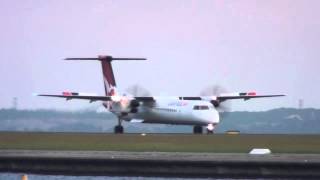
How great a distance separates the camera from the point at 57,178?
34.8m

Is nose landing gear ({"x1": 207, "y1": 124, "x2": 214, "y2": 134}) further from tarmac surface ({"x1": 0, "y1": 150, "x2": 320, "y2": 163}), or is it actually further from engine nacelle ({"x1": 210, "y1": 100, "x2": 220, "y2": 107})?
tarmac surface ({"x1": 0, "y1": 150, "x2": 320, "y2": 163})

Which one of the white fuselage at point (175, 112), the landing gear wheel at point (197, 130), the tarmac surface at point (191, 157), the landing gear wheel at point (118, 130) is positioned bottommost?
the landing gear wheel at point (197, 130)

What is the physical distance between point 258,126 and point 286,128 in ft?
26.2

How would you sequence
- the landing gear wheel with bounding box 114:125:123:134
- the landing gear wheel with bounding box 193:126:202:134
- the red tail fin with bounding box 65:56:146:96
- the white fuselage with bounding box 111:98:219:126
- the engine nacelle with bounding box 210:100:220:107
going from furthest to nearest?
1. the red tail fin with bounding box 65:56:146:96
2. the engine nacelle with bounding box 210:100:220:107
3. the landing gear wheel with bounding box 114:125:123:134
4. the landing gear wheel with bounding box 193:126:202:134
5. the white fuselage with bounding box 111:98:219:126

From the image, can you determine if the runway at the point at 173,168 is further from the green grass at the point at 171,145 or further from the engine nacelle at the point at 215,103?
the engine nacelle at the point at 215,103

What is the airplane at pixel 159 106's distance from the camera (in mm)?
96375

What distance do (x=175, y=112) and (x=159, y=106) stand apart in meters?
2.50

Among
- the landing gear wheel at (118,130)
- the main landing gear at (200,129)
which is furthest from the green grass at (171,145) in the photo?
the landing gear wheel at (118,130)

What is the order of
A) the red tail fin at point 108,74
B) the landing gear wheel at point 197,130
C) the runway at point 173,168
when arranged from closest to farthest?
1. the runway at point 173,168
2. the landing gear wheel at point 197,130
3. the red tail fin at point 108,74

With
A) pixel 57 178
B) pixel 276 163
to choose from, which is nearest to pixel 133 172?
pixel 57 178

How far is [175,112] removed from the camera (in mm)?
99125

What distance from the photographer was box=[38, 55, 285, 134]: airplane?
316 ft

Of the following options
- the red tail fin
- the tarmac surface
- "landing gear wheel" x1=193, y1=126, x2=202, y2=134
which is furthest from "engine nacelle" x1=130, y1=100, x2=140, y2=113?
the tarmac surface

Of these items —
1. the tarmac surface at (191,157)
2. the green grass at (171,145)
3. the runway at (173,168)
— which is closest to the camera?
the runway at (173,168)
